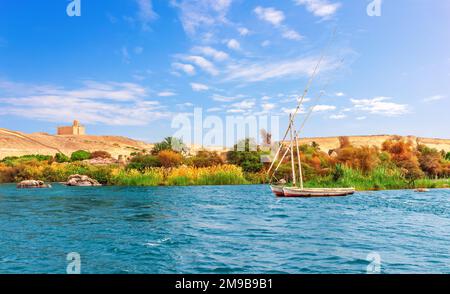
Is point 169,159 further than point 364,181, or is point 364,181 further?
point 169,159

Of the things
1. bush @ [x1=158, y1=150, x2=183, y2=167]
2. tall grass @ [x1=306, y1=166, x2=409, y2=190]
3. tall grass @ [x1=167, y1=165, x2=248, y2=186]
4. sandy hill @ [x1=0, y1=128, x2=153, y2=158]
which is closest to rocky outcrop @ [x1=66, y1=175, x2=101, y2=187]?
tall grass @ [x1=167, y1=165, x2=248, y2=186]

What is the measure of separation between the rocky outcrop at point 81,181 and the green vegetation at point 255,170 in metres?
1.41

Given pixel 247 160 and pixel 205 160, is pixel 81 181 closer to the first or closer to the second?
pixel 205 160

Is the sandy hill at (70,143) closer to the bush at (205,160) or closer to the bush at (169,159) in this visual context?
the bush at (205,160)

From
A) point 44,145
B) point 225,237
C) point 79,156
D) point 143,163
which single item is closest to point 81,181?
point 143,163

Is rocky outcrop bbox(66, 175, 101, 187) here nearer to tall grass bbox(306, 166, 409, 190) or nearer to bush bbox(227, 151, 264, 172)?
bush bbox(227, 151, 264, 172)

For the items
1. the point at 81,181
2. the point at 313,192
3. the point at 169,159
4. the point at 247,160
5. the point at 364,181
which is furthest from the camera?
the point at 247,160

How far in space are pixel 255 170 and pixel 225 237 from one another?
110 ft

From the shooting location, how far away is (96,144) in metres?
85.7

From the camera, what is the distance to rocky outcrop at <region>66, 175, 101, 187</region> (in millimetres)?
36812

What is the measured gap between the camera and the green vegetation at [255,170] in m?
34.1

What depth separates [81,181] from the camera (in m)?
37.3

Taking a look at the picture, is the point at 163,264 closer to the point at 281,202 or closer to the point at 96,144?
the point at 281,202
